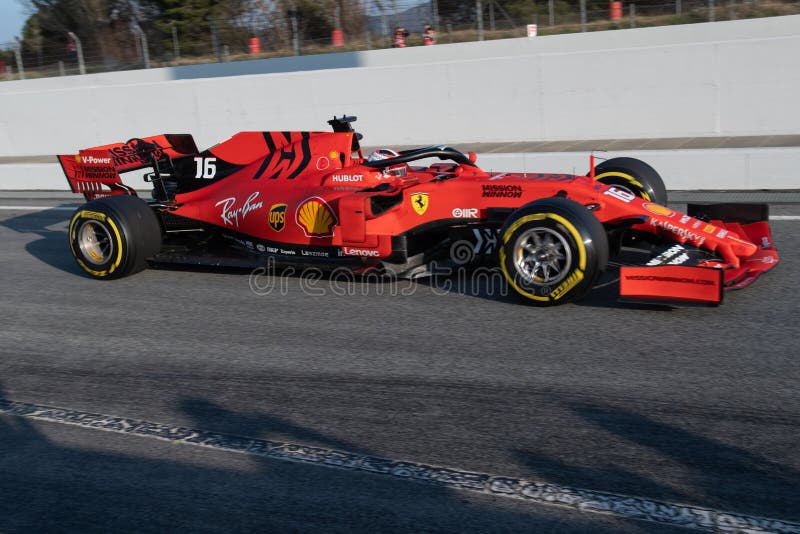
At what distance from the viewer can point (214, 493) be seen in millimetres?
3438

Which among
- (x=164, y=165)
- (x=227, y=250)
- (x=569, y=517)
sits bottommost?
(x=569, y=517)

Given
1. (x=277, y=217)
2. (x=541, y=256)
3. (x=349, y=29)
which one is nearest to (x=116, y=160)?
(x=277, y=217)

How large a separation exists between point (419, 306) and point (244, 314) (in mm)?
1302

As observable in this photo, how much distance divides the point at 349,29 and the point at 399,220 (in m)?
18.1

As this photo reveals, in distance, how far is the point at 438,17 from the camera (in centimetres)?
2148

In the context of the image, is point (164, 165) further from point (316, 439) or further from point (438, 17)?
point (438, 17)

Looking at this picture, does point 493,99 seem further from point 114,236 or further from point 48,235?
point 114,236

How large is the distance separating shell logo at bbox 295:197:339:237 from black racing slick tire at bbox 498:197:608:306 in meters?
1.57

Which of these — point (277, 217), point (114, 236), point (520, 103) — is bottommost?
point (114, 236)

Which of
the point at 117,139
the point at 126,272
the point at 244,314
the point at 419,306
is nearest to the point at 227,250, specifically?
the point at 126,272

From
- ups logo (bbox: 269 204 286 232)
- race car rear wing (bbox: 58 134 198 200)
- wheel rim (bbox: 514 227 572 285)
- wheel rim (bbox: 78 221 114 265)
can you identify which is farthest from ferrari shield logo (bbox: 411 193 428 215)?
wheel rim (bbox: 78 221 114 265)

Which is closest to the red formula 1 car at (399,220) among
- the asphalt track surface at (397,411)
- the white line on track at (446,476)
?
the asphalt track surface at (397,411)

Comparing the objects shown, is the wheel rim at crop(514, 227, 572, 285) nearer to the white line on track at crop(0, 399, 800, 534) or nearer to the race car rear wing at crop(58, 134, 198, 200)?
the white line on track at crop(0, 399, 800, 534)

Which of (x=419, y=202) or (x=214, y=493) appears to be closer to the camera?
(x=214, y=493)
